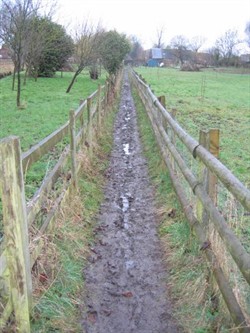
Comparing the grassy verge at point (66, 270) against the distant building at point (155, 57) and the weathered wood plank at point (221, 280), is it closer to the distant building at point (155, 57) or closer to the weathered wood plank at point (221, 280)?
the weathered wood plank at point (221, 280)

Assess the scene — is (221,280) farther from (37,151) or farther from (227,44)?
(227,44)

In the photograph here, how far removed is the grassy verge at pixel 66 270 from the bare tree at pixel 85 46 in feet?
52.4

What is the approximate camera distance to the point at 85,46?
20656 millimetres

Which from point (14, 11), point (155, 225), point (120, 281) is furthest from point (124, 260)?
point (14, 11)

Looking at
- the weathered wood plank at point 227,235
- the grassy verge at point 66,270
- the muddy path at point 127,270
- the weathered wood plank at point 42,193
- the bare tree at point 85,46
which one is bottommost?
the muddy path at point 127,270

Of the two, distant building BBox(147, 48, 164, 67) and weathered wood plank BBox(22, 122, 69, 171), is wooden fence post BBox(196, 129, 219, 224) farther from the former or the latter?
distant building BBox(147, 48, 164, 67)

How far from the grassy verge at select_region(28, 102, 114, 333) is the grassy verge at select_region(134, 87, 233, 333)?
87cm

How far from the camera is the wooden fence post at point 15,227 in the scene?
2.37 m

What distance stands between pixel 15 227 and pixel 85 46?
1953cm

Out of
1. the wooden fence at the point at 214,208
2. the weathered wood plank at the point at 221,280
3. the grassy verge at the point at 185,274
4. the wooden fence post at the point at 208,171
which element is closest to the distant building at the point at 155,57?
the grassy verge at the point at 185,274

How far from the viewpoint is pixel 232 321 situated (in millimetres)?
2535

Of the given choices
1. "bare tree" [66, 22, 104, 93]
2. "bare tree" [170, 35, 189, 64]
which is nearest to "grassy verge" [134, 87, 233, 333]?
"bare tree" [66, 22, 104, 93]

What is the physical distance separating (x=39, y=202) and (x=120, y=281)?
1085mm

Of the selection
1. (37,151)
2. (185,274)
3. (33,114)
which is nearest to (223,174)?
(185,274)
